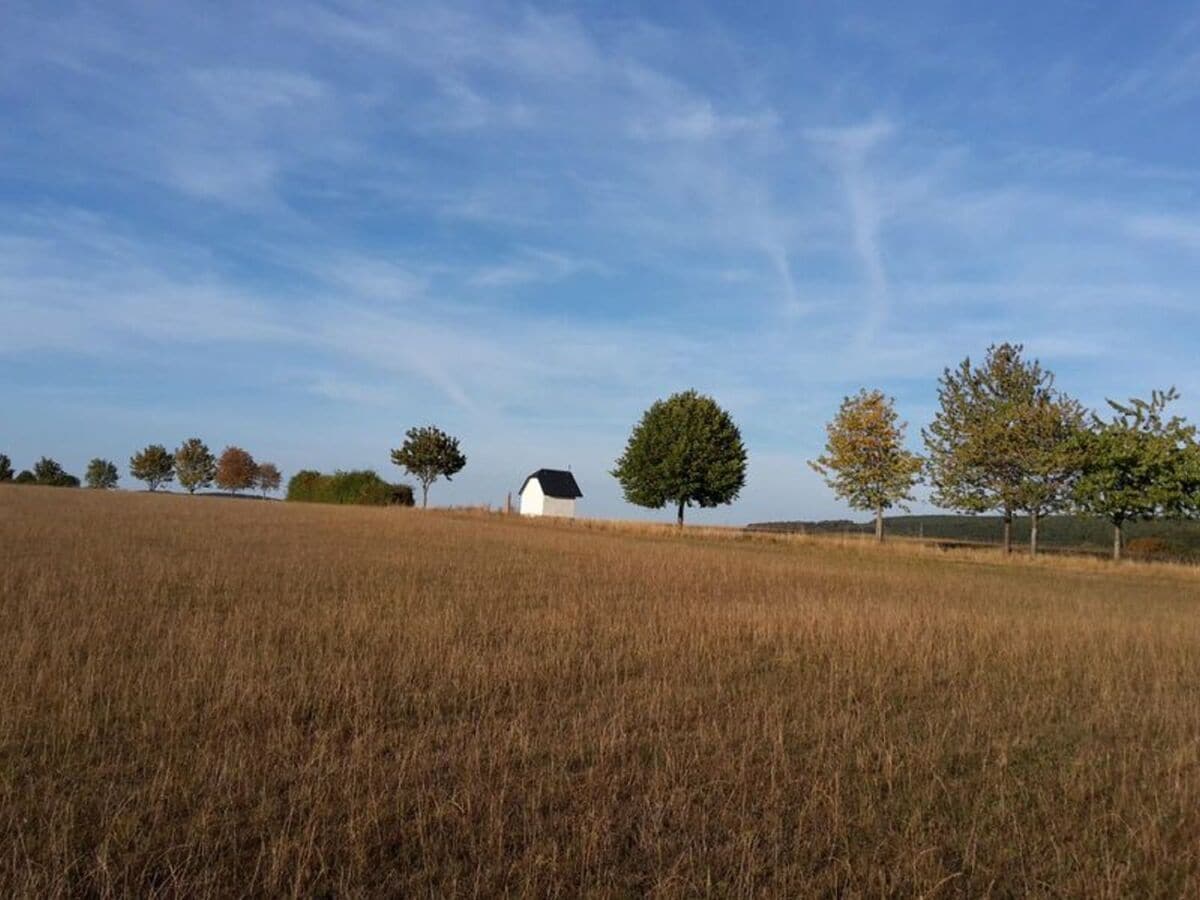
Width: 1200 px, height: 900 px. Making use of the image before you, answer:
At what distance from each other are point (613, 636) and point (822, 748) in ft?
16.3

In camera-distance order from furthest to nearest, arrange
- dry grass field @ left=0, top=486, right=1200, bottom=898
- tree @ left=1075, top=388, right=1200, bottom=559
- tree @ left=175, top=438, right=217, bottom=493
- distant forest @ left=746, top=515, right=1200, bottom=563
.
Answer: tree @ left=175, top=438, right=217, bottom=493, distant forest @ left=746, top=515, right=1200, bottom=563, tree @ left=1075, top=388, right=1200, bottom=559, dry grass field @ left=0, top=486, right=1200, bottom=898

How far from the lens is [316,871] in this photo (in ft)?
13.9

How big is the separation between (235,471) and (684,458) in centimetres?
9136

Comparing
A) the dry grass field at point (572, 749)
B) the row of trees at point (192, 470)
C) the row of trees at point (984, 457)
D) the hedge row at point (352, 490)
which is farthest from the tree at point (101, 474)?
the dry grass field at point (572, 749)

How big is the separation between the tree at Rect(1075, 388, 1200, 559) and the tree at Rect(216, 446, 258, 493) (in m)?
116

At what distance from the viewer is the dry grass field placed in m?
4.37

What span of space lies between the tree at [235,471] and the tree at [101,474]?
1847 centimetres

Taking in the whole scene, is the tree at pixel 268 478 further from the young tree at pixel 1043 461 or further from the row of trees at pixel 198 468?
the young tree at pixel 1043 461

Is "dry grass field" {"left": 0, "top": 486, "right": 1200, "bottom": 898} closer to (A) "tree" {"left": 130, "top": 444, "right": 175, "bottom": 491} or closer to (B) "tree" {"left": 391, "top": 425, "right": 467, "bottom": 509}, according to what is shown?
(B) "tree" {"left": 391, "top": 425, "right": 467, "bottom": 509}

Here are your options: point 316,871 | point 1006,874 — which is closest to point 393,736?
point 316,871

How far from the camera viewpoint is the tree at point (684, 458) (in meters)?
60.6

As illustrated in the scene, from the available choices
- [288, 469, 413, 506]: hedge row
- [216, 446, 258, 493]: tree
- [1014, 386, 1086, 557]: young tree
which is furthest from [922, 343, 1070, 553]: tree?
[216, 446, 258, 493]: tree

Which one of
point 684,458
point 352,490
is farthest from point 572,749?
point 352,490

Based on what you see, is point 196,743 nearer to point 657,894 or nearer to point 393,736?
point 393,736
